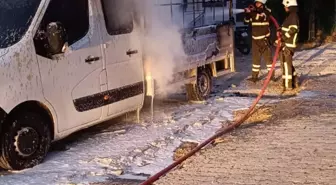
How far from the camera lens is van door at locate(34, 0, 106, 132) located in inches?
251

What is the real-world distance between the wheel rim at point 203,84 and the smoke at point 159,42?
130cm

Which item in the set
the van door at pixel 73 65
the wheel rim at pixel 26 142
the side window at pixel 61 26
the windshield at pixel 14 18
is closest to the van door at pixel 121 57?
the van door at pixel 73 65

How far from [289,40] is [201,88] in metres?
2.25

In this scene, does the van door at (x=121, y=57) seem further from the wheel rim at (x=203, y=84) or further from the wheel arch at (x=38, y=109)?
the wheel rim at (x=203, y=84)

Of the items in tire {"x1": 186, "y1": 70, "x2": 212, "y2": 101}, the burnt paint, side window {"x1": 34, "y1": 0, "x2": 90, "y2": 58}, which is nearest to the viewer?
side window {"x1": 34, "y1": 0, "x2": 90, "y2": 58}

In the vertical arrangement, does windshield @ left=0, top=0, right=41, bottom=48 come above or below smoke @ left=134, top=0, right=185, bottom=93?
above

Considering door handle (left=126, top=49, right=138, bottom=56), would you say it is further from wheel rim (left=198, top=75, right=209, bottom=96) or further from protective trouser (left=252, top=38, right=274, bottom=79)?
protective trouser (left=252, top=38, right=274, bottom=79)

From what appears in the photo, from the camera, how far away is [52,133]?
6.60m

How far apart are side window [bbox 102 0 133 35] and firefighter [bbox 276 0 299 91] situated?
14.2 feet

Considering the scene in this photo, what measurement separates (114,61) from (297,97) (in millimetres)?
4341

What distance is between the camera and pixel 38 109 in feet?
21.0

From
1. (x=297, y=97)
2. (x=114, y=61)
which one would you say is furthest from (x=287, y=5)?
(x=114, y=61)

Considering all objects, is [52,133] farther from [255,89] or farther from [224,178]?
[255,89]

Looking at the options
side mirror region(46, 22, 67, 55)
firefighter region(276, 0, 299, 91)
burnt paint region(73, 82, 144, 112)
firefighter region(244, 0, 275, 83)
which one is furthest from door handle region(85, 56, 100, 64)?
firefighter region(244, 0, 275, 83)
